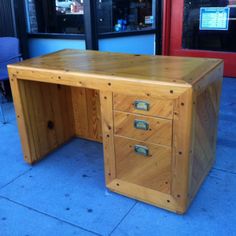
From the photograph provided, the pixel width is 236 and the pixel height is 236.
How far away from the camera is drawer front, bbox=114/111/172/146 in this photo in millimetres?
1769

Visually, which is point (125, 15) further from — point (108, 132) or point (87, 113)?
point (108, 132)

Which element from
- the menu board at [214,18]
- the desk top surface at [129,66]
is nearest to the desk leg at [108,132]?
the desk top surface at [129,66]

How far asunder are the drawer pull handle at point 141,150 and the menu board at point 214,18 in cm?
278

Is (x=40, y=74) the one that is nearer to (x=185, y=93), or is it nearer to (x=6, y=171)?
(x=6, y=171)

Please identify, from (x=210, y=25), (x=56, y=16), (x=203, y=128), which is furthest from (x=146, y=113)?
(x=56, y=16)

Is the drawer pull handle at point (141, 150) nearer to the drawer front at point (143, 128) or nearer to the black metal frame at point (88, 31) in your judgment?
the drawer front at point (143, 128)

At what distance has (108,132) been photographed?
199 centimetres

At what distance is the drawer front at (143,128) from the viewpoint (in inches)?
69.6

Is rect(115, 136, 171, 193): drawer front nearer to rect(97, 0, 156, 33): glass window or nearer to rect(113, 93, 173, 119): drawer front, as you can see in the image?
rect(113, 93, 173, 119): drawer front

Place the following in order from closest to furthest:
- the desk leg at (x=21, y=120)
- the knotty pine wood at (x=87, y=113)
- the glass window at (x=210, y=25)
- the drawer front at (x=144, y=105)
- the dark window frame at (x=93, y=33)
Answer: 1. the drawer front at (x=144, y=105)
2. the desk leg at (x=21, y=120)
3. the knotty pine wood at (x=87, y=113)
4. the dark window frame at (x=93, y=33)
5. the glass window at (x=210, y=25)

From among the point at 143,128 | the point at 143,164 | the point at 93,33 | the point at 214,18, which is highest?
the point at 214,18

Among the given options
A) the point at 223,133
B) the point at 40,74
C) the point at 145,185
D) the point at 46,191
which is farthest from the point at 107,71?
the point at 223,133

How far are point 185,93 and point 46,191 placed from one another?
4.02ft

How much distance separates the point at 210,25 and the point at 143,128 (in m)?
2.80
